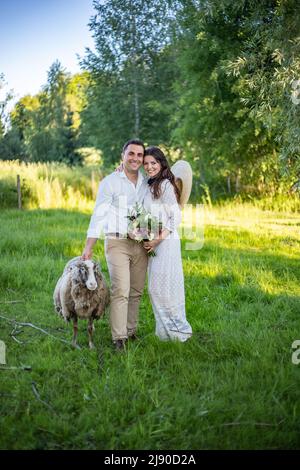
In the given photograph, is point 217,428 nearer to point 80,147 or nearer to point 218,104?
point 218,104

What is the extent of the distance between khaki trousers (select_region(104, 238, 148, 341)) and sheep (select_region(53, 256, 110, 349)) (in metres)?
0.14

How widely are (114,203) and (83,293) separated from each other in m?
1.07

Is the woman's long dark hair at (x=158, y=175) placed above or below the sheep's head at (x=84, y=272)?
above

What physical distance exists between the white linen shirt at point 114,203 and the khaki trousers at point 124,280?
18 centimetres

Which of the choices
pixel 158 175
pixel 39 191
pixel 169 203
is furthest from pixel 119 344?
pixel 39 191

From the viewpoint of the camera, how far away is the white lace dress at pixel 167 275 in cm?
505

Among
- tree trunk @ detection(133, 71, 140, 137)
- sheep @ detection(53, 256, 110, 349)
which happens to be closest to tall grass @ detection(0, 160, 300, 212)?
tree trunk @ detection(133, 71, 140, 137)

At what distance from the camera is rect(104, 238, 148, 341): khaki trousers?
493cm

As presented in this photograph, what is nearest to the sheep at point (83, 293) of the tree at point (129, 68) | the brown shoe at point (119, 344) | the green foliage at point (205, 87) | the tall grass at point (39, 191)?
the brown shoe at point (119, 344)

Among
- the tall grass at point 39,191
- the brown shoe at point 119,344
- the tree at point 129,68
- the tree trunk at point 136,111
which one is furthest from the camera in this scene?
the tree trunk at point 136,111

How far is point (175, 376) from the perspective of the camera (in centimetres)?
420

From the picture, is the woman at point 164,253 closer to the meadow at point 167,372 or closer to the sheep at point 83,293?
the meadow at point 167,372
